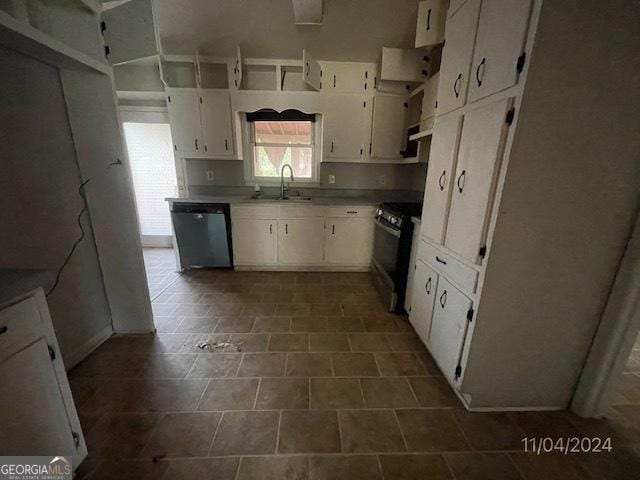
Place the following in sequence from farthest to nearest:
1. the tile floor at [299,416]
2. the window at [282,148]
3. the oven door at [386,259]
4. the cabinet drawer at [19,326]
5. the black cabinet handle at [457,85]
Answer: the window at [282,148] → the oven door at [386,259] → the black cabinet handle at [457,85] → the tile floor at [299,416] → the cabinet drawer at [19,326]

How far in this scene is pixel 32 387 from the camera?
2.78ft

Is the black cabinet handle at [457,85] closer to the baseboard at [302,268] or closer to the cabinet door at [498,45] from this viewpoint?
the cabinet door at [498,45]

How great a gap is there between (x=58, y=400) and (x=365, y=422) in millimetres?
1370

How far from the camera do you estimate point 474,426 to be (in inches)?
51.7

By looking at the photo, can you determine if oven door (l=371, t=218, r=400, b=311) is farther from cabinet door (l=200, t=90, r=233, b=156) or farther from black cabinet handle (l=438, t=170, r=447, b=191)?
cabinet door (l=200, t=90, r=233, b=156)

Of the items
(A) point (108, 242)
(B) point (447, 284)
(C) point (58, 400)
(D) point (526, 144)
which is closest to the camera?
(C) point (58, 400)

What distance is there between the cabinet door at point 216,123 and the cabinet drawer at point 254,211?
79cm

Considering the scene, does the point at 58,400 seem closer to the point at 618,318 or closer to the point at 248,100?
the point at 618,318

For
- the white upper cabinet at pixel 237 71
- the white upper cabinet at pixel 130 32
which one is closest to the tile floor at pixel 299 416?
the white upper cabinet at pixel 130 32

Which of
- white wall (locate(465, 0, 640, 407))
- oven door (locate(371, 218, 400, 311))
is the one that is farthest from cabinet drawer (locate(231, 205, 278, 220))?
white wall (locate(465, 0, 640, 407))

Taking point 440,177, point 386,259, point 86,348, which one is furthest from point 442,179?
point 86,348

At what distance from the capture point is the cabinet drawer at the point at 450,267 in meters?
1.32

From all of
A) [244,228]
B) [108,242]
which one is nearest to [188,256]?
[244,228]

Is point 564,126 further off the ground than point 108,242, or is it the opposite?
point 564,126
